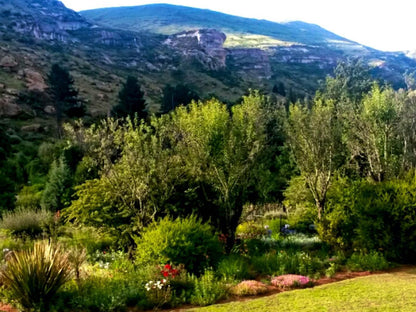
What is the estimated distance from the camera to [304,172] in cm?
1672

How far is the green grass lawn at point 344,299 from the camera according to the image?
25.7 feet

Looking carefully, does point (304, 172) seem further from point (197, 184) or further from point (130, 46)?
point (130, 46)

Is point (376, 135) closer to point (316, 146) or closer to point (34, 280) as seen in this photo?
point (316, 146)

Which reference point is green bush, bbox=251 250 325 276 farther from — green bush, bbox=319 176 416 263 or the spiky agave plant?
the spiky agave plant

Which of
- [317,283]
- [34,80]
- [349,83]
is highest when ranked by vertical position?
[349,83]

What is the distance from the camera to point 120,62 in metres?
95.9

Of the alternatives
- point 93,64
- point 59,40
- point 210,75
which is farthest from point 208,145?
point 59,40

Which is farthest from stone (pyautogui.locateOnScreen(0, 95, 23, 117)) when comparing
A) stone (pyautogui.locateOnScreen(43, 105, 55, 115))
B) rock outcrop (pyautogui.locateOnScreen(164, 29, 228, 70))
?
rock outcrop (pyautogui.locateOnScreen(164, 29, 228, 70))

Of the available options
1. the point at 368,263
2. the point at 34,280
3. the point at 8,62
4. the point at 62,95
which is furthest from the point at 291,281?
the point at 8,62

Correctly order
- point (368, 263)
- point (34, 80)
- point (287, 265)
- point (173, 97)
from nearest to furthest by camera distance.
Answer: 1. point (287, 265)
2. point (368, 263)
3. point (173, 97)
4. point (34, 80)

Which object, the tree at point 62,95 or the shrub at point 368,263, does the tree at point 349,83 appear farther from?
the shrub at point 368,263

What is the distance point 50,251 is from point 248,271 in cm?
534

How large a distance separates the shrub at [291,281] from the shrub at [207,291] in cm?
152

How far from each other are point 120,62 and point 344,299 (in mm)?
94923
